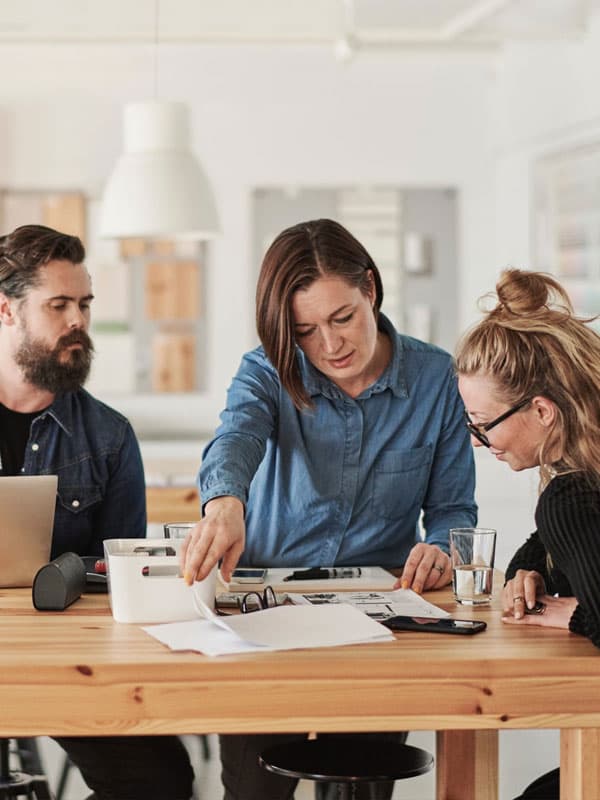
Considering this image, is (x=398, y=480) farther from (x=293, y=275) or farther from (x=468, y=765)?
(x=468, y=765)

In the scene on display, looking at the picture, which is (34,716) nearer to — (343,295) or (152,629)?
(152,629)

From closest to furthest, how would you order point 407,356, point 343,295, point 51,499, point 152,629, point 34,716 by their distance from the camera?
point 34,716, point 152,629, point 51,499, point 343,295, point 407,356

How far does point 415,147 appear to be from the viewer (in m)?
7.62

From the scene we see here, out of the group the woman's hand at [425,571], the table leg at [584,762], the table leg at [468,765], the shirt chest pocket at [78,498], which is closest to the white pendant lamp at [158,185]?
the shirt chest pocket at [78,498]

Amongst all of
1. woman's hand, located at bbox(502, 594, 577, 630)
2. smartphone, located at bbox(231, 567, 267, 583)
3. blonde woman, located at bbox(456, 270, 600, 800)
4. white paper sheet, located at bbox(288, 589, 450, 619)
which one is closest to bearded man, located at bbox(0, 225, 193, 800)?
smartphone, located at bbox(231, 567, 267, 583)

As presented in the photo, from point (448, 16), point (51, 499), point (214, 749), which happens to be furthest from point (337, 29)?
point (51, 499)

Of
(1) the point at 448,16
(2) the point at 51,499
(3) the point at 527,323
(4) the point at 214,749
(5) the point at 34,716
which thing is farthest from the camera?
(1) the point at 448,16

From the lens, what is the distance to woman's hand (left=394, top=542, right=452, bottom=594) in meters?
2.34

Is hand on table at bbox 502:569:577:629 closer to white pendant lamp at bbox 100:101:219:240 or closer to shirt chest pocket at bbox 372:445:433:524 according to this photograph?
shirt chest pocket at bbox 372:445:433:524

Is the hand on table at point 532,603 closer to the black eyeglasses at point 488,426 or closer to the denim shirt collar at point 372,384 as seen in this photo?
the black eyeglasses at point 488,426

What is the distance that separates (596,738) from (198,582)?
656 millimetres

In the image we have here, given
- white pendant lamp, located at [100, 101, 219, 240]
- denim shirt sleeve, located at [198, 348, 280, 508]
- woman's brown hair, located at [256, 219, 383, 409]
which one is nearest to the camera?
denim shirt sleeve, located at [198, 348, 280, 508]

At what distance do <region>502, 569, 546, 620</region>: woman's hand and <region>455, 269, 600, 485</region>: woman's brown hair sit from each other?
165 mm

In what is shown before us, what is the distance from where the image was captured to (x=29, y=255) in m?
2.93
